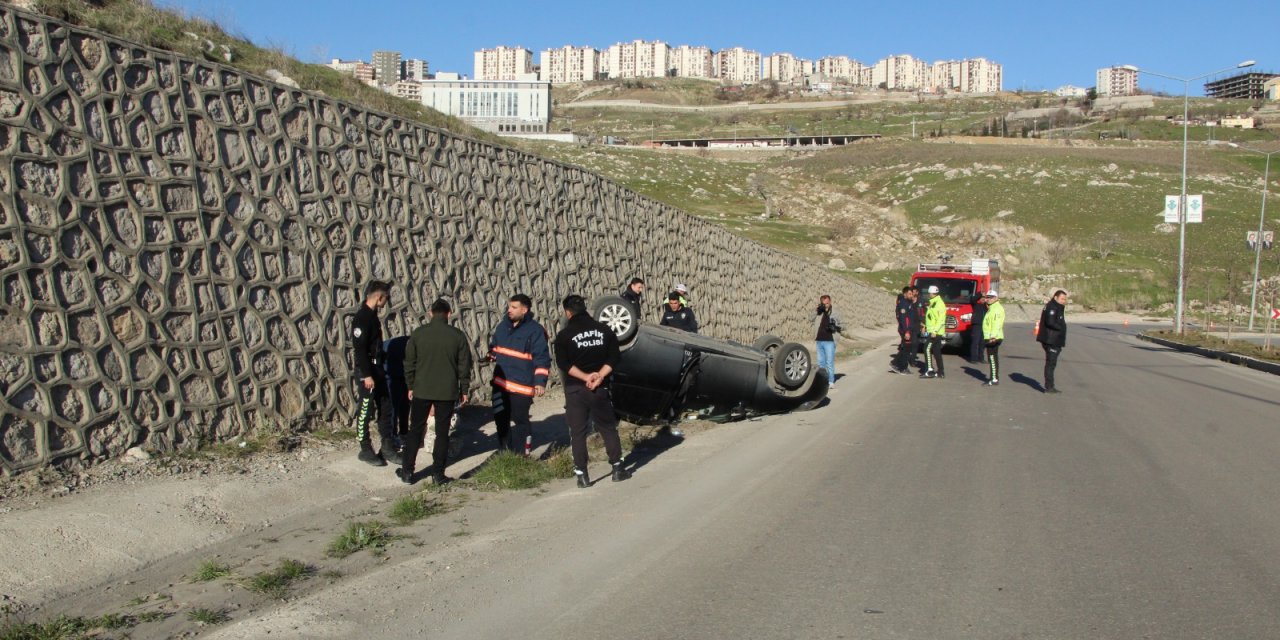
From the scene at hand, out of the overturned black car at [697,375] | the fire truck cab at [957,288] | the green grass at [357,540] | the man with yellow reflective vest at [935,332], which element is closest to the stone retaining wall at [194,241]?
the green grass at [357,540]

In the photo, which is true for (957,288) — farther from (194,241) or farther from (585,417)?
(194,241)

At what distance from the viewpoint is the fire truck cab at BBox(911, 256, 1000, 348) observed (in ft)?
82.4

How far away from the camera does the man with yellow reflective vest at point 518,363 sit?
9.55 metres

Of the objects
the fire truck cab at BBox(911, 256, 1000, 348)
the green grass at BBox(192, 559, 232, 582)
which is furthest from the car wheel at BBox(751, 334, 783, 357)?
the fire truck cab at BBox(911, 256, 1000, 348)

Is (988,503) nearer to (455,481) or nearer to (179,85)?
(455,481)

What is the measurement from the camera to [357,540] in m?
→ 6.64

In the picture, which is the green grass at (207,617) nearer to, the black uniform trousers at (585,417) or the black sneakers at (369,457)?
the black sneakers at (369,457)

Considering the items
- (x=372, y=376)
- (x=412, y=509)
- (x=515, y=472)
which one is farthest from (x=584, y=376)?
(x=412, y=509)

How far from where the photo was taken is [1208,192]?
86000mm

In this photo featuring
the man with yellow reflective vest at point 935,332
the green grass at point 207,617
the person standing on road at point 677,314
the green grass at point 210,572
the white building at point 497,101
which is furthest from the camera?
the white building at point 497,101

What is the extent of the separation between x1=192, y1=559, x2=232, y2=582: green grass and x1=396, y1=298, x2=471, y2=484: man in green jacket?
2438 millimetres

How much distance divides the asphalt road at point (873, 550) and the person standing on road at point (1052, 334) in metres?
4.99

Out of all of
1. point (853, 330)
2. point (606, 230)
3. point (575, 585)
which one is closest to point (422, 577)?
point (575, 585)

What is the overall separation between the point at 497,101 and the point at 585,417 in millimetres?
49974
